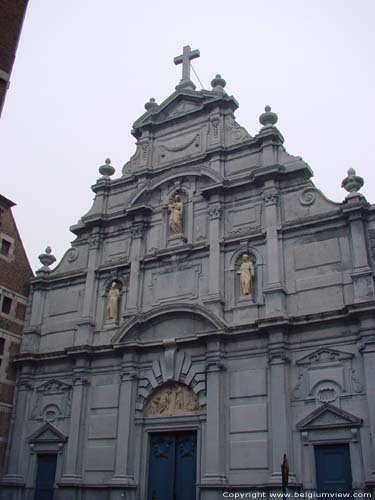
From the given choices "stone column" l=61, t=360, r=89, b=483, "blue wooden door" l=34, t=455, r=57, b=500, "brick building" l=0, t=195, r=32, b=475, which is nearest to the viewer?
"stone column" l=61, t=360, r=89, b=483

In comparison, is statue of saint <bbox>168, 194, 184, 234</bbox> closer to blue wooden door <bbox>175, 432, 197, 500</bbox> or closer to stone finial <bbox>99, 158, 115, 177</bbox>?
stone finial <bbox>99, 158, 115, 177</bbox>

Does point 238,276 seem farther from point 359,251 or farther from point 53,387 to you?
point 53,387

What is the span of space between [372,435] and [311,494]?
2.00 m

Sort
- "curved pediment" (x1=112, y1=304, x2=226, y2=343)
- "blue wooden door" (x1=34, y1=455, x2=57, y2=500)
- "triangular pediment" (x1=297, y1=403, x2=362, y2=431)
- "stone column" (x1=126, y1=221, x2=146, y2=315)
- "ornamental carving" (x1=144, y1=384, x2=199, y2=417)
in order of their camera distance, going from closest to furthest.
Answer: "triangular pediment" (x1=297, y1=403, x2=362, y2=431) < "ornamental carving" (x1=144, y1=384, x2=199, y2=417) < "curved pediment" (x1=112, y1=304, x2=226, y2=343) < "blue wooden door" (x1=34, y1=455, x2=57, y2=500) < "stone column" (x1=126, y1=221, x2=146, y2=315)

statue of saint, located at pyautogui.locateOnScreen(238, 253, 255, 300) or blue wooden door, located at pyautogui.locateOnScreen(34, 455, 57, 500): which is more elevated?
statue of saint, located at pyautogui.locateOnScreen(238, 253, 255, 300)

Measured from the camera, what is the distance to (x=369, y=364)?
14.0m

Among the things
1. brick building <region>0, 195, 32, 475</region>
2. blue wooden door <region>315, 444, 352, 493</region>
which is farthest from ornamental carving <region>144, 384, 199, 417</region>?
brick building <region>0, 195, 32, 475</region>

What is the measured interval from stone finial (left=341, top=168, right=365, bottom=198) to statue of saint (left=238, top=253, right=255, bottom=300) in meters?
3.31

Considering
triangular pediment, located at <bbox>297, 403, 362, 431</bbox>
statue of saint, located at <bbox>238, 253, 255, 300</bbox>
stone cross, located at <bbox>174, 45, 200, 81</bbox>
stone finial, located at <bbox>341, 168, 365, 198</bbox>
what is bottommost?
triangular pediment, located at <bbox>297, 403, 362, 431</bbox>

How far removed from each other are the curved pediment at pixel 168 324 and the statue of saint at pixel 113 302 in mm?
1029

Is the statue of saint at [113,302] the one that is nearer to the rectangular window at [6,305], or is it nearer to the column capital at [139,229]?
the column capital at [139,229]

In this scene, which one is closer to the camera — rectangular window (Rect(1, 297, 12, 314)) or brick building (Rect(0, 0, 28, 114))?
brick building (Rect(0, 0, 28, 114))

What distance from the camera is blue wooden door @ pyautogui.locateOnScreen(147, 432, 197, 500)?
51.5ft

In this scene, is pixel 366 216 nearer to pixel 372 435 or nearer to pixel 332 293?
pixel 332 293
